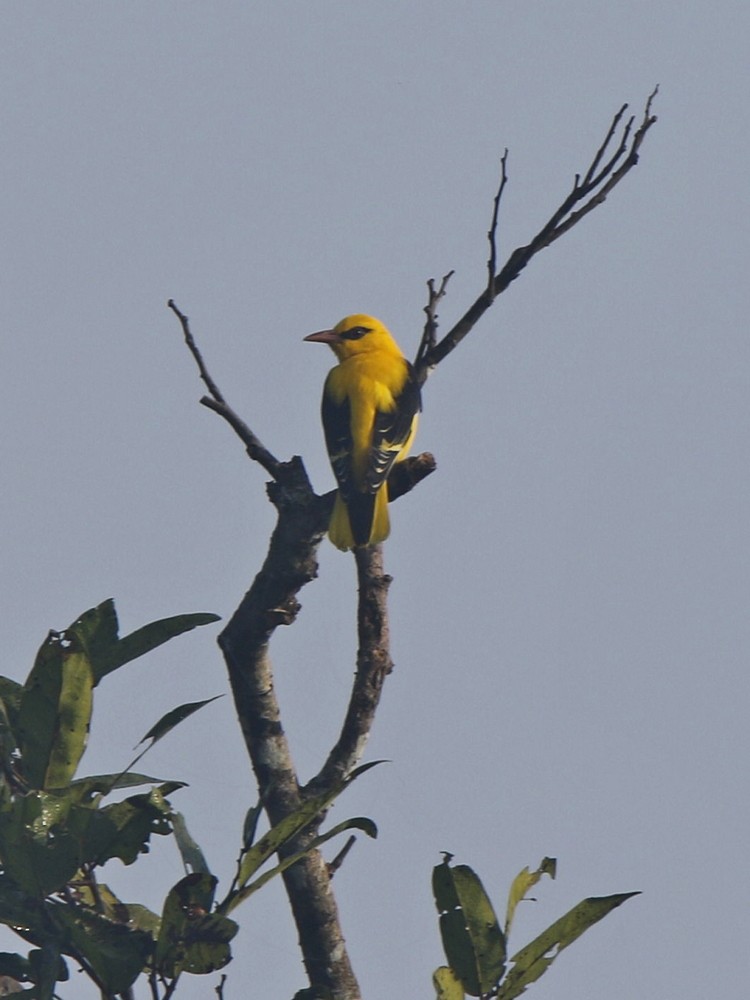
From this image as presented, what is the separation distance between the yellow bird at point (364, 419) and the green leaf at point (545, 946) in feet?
4.65

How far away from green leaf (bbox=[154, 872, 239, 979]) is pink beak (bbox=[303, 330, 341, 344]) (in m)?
4.36

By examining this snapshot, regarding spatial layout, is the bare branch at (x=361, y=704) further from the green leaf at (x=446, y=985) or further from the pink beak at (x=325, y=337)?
the pink beak at (x=325, y=337)

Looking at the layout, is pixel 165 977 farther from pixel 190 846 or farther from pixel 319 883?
pixel 319 883

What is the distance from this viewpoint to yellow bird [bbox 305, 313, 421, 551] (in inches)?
171

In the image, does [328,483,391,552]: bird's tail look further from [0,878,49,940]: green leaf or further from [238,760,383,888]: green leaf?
[0,878,49,940]: green leaf

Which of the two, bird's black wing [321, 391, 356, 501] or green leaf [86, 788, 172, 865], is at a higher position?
bird's black wing [321, 391, 356, 501]

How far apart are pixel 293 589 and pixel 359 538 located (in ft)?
1.98

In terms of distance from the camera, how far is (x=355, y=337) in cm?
682

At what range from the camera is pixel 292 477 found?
3.72m

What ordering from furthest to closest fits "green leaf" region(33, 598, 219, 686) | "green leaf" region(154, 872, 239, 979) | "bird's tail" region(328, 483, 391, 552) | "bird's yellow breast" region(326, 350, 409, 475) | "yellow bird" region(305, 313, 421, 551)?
"bird's yellow breast" region(326, 350, 409, 475) → "yellow bird" region(305, 313, 421, 551) → "bird's tail" region(328, 483, 391, 552) → "green leaf" region(33, 598, 219, 686) → "green leaf" region(154, 872, 239, 979)

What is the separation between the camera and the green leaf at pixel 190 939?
2734 millimetres

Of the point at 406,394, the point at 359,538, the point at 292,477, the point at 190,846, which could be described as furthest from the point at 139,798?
the point at 406,394

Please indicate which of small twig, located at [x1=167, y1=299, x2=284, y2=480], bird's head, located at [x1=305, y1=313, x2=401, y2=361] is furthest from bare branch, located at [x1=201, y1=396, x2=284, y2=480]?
bird's head, located at [x1=305, y1=313, x2=401, y2=361]

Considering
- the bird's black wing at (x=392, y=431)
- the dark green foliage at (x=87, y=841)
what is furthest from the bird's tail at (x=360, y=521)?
the dark green foliage at (x=87, y=841)
